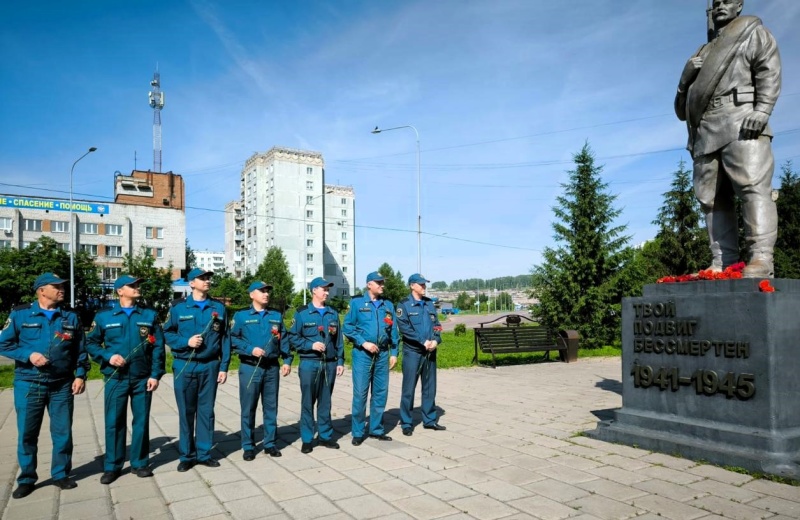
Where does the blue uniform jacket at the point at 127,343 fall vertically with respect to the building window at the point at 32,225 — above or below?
below

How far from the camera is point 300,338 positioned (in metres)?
6.40

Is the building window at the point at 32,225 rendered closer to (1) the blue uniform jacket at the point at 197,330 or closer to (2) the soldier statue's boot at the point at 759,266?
(1) the blue uniform jacket at the point at 197,330

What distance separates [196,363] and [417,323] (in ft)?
9.12

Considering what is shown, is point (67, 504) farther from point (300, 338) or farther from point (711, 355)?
point (711, 355)

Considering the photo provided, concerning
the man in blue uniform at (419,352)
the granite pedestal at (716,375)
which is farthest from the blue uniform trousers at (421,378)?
the granite pedestal at (716,375)

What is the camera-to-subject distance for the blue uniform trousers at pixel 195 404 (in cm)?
555

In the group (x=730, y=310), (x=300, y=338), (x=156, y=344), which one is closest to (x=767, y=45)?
(x=730, y=310)

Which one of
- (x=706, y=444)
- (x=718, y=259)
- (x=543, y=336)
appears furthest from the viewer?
(x=543, y=336)

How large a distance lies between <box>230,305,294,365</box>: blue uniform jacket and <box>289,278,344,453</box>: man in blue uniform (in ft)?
0.88

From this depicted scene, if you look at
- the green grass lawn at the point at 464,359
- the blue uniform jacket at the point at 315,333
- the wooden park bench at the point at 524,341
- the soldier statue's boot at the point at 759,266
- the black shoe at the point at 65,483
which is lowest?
the green grass lawn at the point at 464,359

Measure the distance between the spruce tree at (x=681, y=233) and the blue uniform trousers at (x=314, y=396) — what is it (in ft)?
68.7

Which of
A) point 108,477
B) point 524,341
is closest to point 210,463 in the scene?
point 108,477

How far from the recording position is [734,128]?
6258 millimetres

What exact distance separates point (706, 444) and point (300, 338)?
4.37 m
